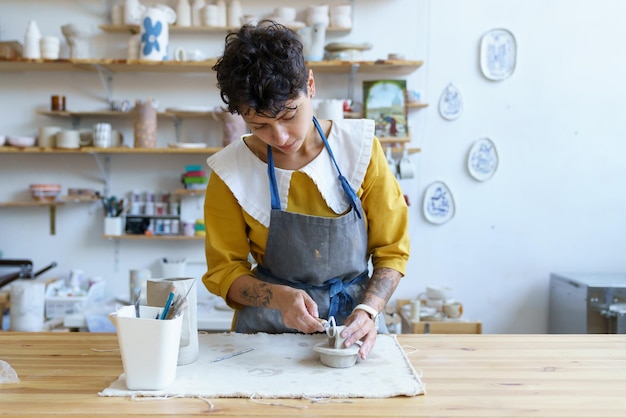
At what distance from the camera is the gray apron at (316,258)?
4.95ft

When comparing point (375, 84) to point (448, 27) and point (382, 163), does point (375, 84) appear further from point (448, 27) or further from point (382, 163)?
point (382, 163)

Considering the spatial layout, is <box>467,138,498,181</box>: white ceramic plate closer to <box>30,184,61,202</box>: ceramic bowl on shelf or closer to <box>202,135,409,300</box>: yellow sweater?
<box>202,135,409,300</box>: yellow sweater

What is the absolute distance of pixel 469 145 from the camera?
3.52m

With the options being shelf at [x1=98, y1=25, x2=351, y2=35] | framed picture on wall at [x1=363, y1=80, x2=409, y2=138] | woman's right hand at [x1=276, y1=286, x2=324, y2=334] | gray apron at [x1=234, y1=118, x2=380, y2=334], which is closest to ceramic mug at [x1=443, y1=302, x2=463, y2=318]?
framed picture on wall at [x1=363, y1=80, x2=409, y2=138]

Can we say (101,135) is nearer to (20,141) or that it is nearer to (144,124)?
(144,124)

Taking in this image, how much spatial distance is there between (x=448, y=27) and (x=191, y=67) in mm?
1543

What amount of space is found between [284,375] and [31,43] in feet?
9.48

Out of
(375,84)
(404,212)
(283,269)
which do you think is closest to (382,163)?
(404,212)

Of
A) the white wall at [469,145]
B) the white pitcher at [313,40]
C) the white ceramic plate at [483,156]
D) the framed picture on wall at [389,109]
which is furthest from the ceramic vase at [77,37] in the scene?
the white ceramic plate at [483,156]

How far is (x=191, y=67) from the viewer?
334 cm

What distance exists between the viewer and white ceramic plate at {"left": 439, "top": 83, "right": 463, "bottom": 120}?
138 inches

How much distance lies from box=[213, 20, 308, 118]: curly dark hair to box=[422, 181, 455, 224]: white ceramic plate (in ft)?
7.66

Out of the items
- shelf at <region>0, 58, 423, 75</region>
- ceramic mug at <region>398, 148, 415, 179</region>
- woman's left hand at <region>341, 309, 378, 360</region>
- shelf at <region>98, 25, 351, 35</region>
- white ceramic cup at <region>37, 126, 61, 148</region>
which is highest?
shelf at <region>98, 25, 351, 35</region>

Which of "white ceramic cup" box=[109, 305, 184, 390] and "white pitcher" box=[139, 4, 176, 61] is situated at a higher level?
"white pitcher" box=[139, 4, 176, 61]
